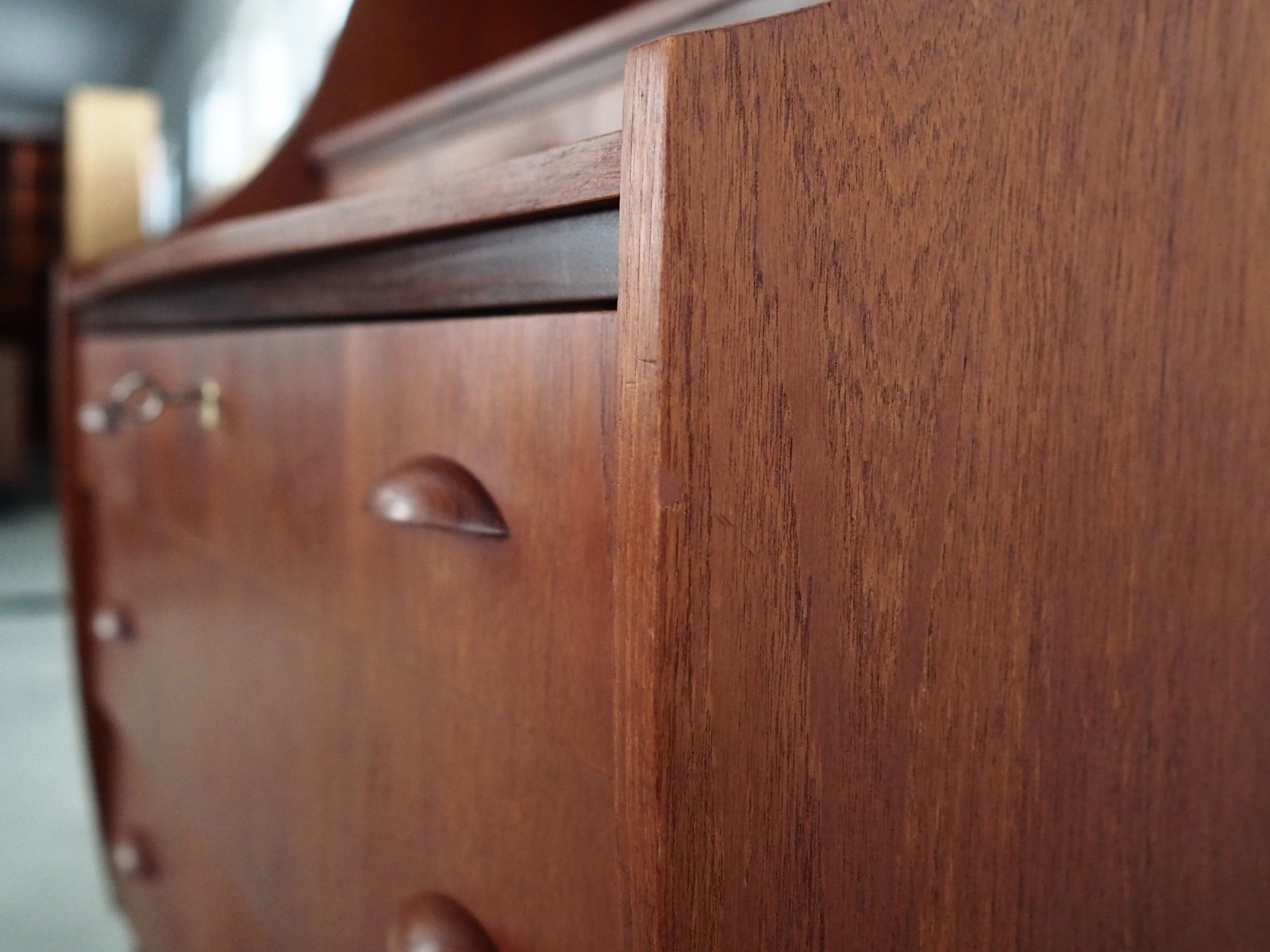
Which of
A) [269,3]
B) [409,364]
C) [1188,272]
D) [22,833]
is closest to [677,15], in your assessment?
[409,364]

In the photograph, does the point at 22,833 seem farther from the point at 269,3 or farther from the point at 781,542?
the point at 781,542

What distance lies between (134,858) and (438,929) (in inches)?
26.7

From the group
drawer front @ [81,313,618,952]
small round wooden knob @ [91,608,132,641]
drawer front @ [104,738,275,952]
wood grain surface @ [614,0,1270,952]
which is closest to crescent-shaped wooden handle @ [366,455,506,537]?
drawer front @ [81,313,618,952]

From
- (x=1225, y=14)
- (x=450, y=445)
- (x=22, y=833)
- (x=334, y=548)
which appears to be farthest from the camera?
(x=22, y=833)

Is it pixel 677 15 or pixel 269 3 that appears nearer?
pixel 677 15

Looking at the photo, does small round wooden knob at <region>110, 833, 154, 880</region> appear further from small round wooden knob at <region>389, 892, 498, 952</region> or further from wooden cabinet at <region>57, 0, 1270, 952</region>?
wooden cabinet at <region>57, 0, 1270, 952</region>

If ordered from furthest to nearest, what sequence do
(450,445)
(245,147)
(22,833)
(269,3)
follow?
(245,147) → (269,3) → (22,833) → (450,445)

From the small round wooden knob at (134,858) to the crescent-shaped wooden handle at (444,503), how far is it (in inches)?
28.1

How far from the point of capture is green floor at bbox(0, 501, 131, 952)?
1.22 meters

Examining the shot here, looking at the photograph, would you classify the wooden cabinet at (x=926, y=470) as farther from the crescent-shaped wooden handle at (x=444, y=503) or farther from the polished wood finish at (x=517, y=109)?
the polished wood finish at (x=517, y=109)

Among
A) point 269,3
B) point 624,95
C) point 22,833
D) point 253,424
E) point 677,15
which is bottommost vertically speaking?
point 22,833

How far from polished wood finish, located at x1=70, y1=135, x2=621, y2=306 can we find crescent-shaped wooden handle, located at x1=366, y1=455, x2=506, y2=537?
9 centimetres

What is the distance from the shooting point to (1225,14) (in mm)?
287

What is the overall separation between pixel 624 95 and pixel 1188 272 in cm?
16
